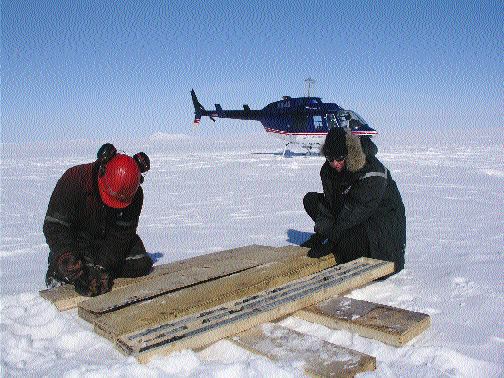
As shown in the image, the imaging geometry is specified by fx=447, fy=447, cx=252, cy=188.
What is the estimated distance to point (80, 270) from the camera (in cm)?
296

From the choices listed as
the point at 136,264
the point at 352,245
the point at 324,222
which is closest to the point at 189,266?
the point at 136,264

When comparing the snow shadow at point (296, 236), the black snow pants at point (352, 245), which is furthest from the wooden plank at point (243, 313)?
the snow shadow at point (296, 236)

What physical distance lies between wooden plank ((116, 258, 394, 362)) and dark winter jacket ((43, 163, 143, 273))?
3.23 ft

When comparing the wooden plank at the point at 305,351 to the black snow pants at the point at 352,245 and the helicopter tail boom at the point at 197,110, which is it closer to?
the black snow pants at the point at 352,245

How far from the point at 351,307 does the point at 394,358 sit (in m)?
0.52

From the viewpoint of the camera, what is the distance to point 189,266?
12.3ft

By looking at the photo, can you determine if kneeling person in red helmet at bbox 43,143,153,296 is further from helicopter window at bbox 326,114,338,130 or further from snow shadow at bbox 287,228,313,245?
helicopter window at bbox 326,114,338,130

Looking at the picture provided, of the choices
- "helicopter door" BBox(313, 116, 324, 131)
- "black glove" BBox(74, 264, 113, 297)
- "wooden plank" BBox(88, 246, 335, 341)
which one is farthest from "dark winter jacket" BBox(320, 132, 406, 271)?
"helicopter door" BBox(313, 116, 324, 131)

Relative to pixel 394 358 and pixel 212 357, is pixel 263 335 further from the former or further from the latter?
pixel 394 358

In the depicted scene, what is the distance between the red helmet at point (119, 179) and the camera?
2988 mm

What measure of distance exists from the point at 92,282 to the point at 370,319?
5.95 ft

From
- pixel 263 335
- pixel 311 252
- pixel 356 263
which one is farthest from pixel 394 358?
pixel 311 252

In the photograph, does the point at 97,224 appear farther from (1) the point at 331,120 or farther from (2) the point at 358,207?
(1) the point at 331,120

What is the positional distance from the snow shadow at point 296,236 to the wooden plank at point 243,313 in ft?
7.03
